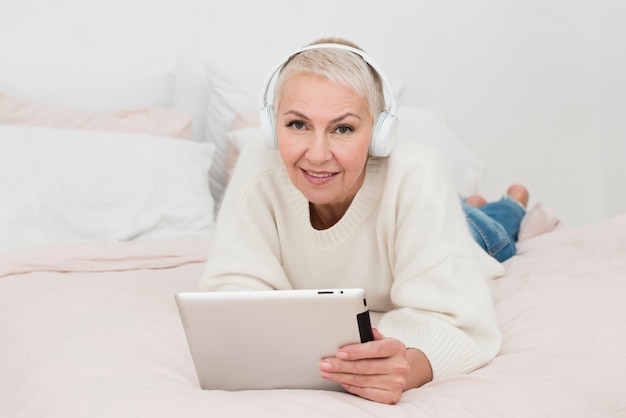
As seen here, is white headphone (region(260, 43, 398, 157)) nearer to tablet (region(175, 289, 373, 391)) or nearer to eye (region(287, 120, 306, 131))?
eye (region(287, 120, 306, 131))

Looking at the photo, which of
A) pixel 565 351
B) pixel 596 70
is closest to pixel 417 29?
pixel 596 70

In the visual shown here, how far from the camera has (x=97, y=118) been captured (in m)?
2.50

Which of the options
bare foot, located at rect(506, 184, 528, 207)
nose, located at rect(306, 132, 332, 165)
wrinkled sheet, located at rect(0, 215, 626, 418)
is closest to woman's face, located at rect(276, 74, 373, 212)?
nose, located at rect(306, 132, 332, 165)

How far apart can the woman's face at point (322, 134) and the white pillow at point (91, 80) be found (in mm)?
1322

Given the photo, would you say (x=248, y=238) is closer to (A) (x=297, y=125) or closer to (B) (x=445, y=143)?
(A) (x=297, y=125)

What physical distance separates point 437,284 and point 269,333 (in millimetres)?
414

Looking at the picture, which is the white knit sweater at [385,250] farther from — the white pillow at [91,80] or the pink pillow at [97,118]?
the white pillow at [91,80]

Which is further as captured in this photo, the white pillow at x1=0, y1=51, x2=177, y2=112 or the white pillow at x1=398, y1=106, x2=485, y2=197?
the white pillow at x1=398, y1=106, x2=485, y2=197

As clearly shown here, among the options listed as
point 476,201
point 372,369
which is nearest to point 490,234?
point 476,201

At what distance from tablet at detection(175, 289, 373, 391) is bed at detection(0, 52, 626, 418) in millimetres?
44

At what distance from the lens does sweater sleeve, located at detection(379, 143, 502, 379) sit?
1333 millimetres

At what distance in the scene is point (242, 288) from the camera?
1536mm

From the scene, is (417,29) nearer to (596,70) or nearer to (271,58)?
(271,58)

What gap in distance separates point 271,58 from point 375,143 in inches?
68.2
